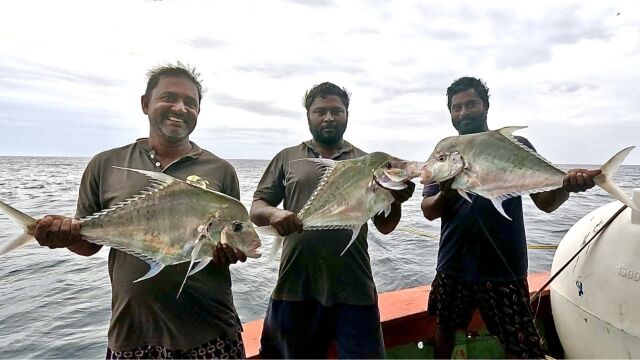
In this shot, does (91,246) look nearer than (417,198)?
Yes

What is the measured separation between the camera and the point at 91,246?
228 centimetres

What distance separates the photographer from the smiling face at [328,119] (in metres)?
2.87

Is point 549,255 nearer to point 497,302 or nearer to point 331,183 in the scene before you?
point 497,302

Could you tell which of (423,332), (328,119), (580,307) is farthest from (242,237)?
(580,307)

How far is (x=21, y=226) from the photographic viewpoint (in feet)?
6.03

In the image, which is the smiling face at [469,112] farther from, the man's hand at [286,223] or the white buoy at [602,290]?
the man's hand at [286,223]

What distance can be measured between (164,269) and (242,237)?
0.53 meters

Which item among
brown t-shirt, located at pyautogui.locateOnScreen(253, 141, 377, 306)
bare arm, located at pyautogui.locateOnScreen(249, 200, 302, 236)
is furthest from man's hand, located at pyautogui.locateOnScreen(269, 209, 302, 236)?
brown t-shirt, located at pyautogui.locateOnScreen(253, 141, 377, 306)

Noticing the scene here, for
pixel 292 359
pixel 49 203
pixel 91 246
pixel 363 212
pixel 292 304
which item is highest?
pixel 363 212

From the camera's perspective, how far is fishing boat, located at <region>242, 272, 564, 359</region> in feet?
11.8

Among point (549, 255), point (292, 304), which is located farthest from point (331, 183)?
point (549, 255)

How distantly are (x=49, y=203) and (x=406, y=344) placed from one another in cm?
1953

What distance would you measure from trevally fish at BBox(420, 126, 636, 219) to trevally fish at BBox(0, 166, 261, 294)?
110 cm

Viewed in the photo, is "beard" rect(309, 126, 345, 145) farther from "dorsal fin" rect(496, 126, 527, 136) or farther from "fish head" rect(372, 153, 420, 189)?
"dorsal fin" rect(496, 126, 527, 136)
